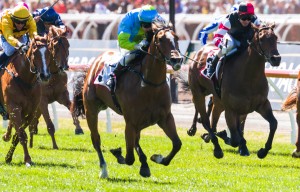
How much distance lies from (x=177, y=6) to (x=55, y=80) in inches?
387

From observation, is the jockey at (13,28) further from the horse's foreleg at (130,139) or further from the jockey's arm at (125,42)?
the horse's foreleg at (130,139)

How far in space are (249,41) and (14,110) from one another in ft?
9.04

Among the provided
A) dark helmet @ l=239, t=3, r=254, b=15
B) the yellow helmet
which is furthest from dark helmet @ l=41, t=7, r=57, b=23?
dark helmet @ l=239, t=3, r=254, b=15

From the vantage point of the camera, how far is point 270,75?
48.8 feet

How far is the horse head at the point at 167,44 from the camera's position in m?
9.94

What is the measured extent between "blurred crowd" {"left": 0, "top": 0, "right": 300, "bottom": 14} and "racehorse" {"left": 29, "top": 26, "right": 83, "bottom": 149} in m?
8.16

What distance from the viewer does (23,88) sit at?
38.9ft

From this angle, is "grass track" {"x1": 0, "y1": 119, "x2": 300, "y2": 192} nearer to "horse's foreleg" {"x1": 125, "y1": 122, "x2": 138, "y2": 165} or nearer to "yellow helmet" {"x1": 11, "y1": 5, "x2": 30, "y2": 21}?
"horse's foreleg" {"x1": 125, "y1": 122, "x2": 138, "y2": 165}

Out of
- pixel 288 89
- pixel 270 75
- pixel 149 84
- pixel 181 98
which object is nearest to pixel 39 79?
pixel 149 84

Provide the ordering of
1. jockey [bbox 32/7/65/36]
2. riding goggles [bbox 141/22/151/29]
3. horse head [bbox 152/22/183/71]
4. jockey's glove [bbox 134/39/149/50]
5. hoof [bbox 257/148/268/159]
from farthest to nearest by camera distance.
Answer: jockey [bbox 32/7/65/36], hoof [bbox 257/148/268/159], riding goggles [bbox 141/22/151/29], jockey's glove [bbox 134/39/149/50], horse head [bbox 152/22/183/71]

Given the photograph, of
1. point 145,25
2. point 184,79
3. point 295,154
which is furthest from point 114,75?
point 184,79

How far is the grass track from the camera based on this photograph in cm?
994

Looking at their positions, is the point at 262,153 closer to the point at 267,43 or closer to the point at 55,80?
the point at 267,43

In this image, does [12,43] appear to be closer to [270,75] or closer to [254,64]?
Answer: [254,64]
